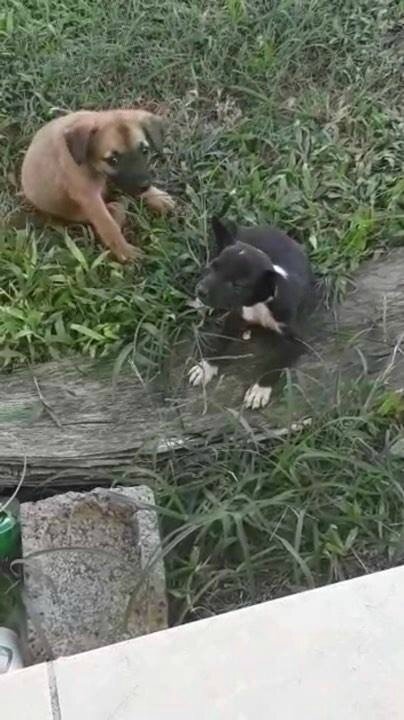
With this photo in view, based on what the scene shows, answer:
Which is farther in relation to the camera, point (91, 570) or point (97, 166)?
point (97, 166)

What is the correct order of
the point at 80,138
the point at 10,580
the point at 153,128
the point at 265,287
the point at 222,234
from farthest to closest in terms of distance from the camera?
the point at 153,128 < the point at 80,138 < the point at 222,234 < the point at 265,287 < the point at 10,580

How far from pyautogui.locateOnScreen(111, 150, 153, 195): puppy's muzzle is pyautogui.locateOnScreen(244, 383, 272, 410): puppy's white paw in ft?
2.59

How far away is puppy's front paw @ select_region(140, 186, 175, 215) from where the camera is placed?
3.46 m

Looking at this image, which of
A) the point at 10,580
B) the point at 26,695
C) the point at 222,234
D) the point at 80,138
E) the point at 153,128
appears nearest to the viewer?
the point at 26,695

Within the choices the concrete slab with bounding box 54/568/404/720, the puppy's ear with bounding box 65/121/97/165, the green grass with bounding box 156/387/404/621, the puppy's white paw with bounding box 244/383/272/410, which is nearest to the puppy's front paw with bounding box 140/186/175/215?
the puppy's ear with bounding box 65/121/97/165

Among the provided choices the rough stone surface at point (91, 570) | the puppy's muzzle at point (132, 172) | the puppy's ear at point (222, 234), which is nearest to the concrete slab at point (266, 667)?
the rough stone surface at point (91, 570)

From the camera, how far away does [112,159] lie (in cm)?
335

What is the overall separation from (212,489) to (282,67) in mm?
1668

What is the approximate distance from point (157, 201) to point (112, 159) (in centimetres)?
21

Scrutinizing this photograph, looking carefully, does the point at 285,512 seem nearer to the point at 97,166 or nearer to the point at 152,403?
the point at 152,403

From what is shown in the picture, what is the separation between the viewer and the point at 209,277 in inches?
117

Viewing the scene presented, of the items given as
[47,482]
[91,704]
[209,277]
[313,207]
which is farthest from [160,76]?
[91,704]

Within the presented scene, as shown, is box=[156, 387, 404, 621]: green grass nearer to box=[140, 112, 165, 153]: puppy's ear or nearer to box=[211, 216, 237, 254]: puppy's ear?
box=[211, 216, 237, 254]: puppy's ear

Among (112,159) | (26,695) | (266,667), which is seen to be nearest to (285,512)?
(266,667)
